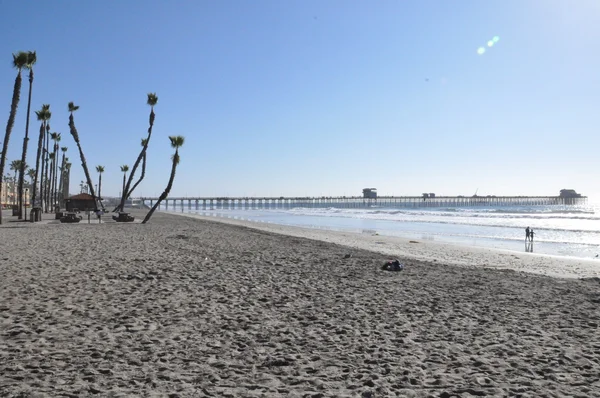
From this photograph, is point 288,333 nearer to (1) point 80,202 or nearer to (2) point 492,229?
(2) point 492,229

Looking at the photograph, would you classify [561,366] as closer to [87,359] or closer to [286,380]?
[286,380]

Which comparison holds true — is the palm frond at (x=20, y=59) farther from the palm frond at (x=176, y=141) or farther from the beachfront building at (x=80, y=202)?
the beachfront building at (x=80, y=202)

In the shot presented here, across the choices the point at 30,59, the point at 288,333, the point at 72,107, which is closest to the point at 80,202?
the point at 72,107

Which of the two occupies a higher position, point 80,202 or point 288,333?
point 80,202

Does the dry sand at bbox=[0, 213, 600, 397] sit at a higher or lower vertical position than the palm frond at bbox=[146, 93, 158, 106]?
lower

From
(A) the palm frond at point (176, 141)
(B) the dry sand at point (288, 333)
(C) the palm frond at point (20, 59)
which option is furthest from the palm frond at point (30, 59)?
(B) the dry sand at point (288, 333)

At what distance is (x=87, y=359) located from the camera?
4.36 metres

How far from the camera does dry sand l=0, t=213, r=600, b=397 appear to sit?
3904mm

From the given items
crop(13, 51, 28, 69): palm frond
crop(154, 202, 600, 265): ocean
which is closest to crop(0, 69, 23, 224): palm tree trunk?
crop(13, 51, 28, 69): palm frond

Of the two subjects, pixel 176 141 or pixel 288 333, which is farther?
pixel 176 141

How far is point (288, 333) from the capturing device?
5512mm

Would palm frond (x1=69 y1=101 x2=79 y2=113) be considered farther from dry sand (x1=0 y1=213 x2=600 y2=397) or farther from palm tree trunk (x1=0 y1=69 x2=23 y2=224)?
dry sand (x1=0 y1=213 x2=600 y2=397)

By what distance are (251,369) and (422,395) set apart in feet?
5.30

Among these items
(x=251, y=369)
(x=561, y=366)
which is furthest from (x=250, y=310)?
(x=561, y=366)
